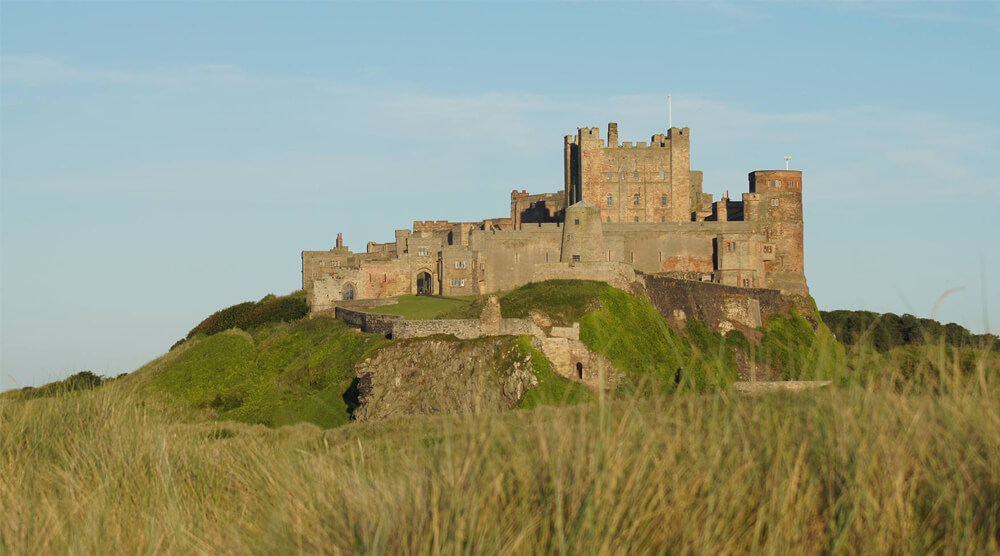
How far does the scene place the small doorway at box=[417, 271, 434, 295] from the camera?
204 ft

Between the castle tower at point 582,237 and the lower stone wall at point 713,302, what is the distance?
9.88 feet

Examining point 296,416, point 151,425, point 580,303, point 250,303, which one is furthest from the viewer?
point 250,303

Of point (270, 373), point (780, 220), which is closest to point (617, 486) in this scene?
point (270, 373)

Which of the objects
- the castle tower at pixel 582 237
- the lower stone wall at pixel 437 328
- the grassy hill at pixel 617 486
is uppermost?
the castle tower at pixel 582 237

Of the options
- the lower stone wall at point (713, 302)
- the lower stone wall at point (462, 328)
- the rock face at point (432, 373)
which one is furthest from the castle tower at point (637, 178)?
the rock face at point (432, 373)

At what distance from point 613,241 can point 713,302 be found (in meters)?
7.58

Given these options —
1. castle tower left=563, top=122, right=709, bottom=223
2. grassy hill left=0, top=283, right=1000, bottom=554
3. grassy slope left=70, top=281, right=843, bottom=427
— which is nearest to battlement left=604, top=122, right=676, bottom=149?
castle tower left=563, top=122, right=709, bottom=223

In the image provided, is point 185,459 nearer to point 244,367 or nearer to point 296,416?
point 296,416

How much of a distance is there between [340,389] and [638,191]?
3327 centimetres

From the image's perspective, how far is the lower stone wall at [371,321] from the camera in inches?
1665

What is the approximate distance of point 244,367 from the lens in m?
46.4

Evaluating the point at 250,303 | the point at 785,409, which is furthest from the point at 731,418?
the point at 250,303

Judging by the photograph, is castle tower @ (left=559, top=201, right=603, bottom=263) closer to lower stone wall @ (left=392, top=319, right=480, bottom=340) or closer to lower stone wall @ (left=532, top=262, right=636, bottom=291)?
lower stone wall @ (left=532, top=262, right=636, bottom=291)

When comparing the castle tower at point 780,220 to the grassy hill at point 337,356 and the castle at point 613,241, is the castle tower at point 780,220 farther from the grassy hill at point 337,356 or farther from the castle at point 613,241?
the grassy hill at point 337,356
